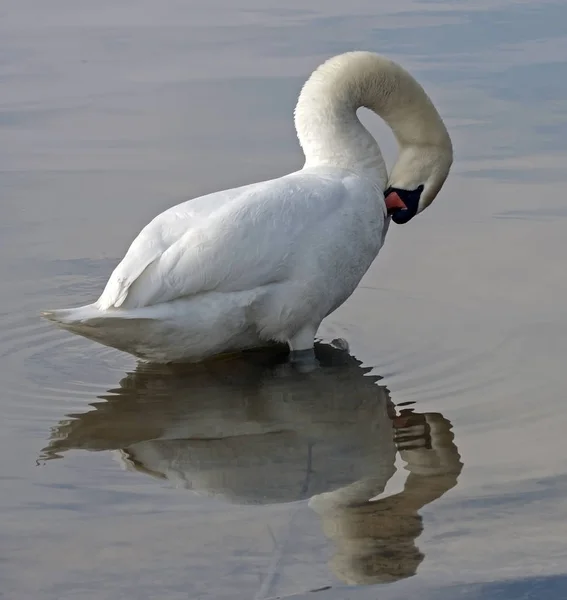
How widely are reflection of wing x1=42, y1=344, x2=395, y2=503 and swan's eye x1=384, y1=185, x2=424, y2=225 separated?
73 cm

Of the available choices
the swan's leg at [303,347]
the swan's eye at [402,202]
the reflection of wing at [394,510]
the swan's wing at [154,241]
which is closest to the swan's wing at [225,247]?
the swan's wing at [154,241]

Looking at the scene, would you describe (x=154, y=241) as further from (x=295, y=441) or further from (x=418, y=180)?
(x=418, y=180)

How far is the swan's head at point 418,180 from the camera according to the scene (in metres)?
6.82

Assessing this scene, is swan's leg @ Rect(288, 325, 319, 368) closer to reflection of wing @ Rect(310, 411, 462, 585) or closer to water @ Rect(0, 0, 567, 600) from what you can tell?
water @ Rect(0, 0, 567, 600)

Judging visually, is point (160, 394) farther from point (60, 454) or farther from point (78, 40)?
point (78, 40)

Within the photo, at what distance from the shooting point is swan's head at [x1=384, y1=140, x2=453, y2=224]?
22.4ft

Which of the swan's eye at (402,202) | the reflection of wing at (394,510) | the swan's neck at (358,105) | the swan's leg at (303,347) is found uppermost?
the swan's neck at (358,105)

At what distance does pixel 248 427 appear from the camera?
18.2 ft

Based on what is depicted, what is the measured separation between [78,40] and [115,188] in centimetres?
424

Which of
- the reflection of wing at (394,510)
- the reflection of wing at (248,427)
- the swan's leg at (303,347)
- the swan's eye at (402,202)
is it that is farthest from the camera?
the swan's eye at (402,202)

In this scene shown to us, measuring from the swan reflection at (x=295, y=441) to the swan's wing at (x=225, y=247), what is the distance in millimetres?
450

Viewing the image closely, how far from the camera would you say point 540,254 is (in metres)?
7.29

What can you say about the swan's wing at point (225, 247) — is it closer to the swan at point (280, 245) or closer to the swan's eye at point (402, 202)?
the swan at point (280, 245)

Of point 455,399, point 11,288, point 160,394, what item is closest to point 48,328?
point 11,288
